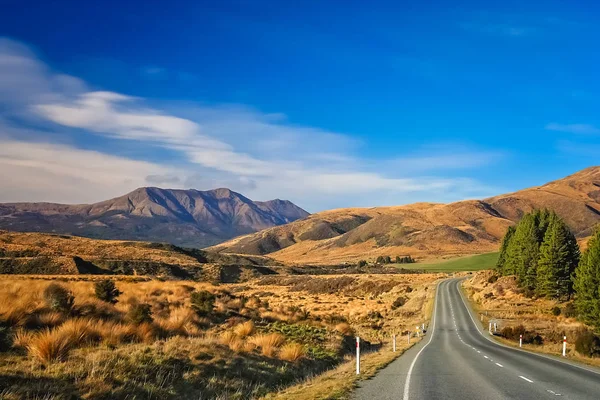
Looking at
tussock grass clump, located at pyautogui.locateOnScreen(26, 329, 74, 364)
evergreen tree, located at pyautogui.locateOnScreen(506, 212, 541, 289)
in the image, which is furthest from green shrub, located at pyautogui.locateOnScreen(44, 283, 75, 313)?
evergreen tree, located at pyautogui.locateOnScreen(506, 212, 541, 289)

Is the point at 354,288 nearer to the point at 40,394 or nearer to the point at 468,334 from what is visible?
the point at 468,334

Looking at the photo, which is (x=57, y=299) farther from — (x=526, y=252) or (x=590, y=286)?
(x=526, y=252)

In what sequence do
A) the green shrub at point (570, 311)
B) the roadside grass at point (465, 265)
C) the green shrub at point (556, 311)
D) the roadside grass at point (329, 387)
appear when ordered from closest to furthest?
the roadside grass at point (329, 387) < the green shrub at point (570, 311) < the green shrub at point (556, 311) < the roadside grass at point (465, 265)

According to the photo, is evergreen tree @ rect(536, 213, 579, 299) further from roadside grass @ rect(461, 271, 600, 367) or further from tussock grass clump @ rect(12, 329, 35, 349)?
tussock grass clump @ rect(12, 329, 35, 349)

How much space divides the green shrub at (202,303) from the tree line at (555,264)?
32864 mm

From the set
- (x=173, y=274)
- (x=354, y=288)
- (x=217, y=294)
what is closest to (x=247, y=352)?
(x=217, y=294)

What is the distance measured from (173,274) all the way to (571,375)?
7435 centimetres

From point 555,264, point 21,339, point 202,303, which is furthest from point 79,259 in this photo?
point 555,264

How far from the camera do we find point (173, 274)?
82250 mm

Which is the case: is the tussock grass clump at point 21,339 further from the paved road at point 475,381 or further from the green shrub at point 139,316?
the paved road at point 475,381

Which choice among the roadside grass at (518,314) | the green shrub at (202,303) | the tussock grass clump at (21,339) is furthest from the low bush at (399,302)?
the tussock grass clump at (21,339)

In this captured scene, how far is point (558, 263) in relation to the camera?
61.1 meters

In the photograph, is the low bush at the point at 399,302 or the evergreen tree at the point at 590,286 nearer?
the evergreen tree at the point at 590,286

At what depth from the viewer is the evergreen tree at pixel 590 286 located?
3941cm
